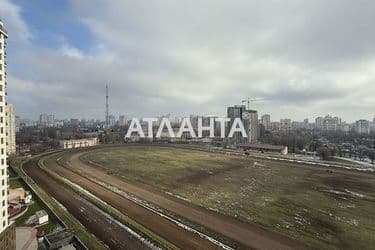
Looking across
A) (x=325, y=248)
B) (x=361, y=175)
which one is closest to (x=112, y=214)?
(x=325, y=248)

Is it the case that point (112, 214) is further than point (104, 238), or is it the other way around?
point (112, 214)

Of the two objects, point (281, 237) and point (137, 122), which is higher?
point (137, 122)

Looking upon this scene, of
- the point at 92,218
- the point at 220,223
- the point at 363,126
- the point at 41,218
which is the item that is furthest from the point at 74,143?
the point at 363,126

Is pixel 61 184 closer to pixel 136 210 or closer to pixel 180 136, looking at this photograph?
pixel 136 210

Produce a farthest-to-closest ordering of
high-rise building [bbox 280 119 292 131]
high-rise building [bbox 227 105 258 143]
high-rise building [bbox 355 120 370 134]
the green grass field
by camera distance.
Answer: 1. high-rise building [bbox 280 119 292 131]
2. high-rise building [bbox 355 120 370 134]
3. high-rise building [bbox 227 105 258 143]
4. the green grass field

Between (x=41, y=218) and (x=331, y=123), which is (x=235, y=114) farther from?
(x=331, y=123)

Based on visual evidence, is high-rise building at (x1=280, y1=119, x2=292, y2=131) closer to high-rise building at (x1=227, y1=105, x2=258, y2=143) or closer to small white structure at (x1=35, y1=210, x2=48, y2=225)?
high-rise building at (x1=227, y1=105, x2=258, y2=143)

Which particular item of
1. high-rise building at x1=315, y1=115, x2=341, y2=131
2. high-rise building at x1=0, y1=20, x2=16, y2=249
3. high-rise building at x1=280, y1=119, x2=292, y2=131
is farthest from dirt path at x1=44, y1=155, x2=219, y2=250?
high-rise building at x1=315, y1=115, x2=341, y2=131
